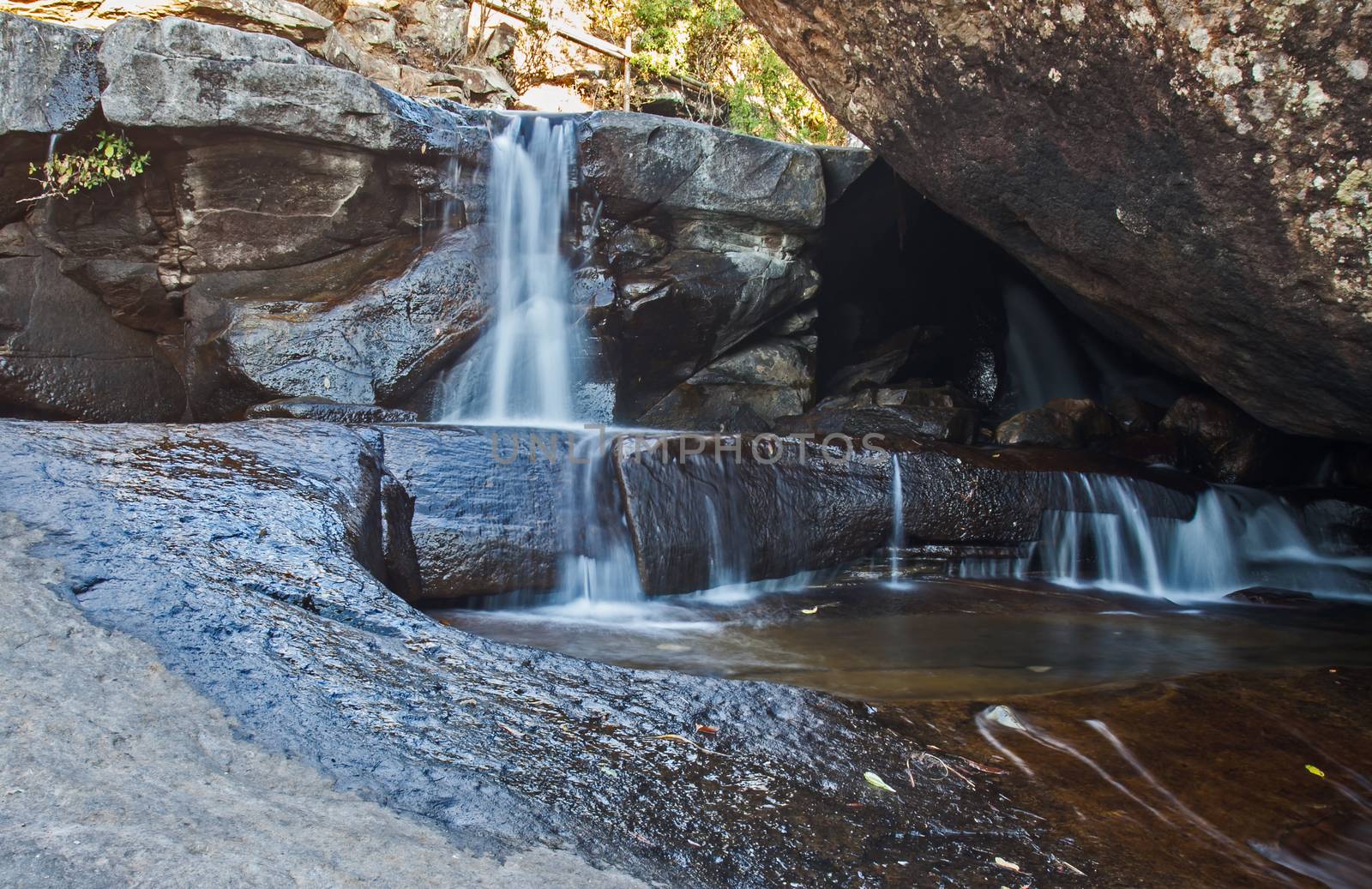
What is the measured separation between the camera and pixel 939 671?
3703mm

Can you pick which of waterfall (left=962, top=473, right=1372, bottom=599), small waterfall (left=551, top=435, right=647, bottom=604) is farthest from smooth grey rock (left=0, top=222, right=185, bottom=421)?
waterfall (left=962, top=473, right=1372, bottom=599)

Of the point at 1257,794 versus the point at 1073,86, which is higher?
the point at 1073,86

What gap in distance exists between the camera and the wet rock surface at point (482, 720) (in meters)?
1.65

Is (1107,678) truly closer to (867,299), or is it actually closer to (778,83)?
(867,299)

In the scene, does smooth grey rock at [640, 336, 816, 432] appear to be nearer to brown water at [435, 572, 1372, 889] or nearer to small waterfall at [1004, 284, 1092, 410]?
small waterfall at [1004, 284, 1092, 410]

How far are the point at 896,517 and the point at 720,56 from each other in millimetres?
9921

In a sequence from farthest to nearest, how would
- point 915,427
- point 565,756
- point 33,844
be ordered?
point 915,427, point 565,756, point 33,844

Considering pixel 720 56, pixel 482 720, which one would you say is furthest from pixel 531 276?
pixel 720 56

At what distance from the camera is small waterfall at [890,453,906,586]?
5855 millimetres

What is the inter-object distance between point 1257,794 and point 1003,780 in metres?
0.82

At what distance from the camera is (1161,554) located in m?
6.15

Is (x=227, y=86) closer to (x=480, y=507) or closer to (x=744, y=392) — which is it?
(x=480, y=507)

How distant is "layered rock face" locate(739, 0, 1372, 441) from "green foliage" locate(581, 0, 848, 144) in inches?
300

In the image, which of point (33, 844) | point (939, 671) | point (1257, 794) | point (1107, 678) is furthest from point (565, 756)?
point (1107, 678)
